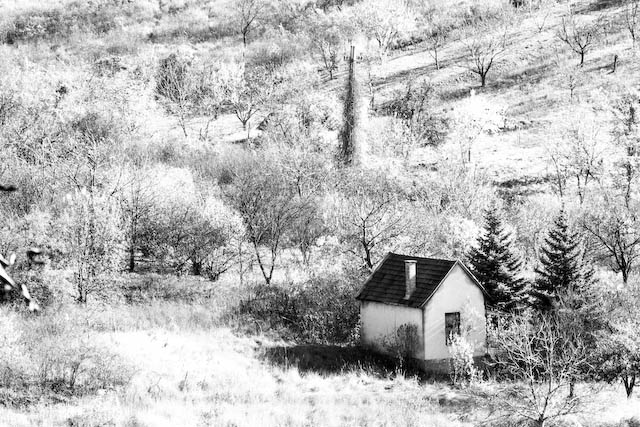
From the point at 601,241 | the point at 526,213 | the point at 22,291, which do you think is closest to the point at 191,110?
the point at 526,213

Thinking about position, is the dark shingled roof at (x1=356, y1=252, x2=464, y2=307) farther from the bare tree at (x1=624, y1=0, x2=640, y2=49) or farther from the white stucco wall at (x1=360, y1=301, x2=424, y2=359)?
the bare tree at (x1=624, y1=0, x2=640, y2=49)

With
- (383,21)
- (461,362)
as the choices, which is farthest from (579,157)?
(383,21)

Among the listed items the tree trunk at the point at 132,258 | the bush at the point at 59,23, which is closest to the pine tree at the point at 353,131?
the tree trunk at the point at 132,258

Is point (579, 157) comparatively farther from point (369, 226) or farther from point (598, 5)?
point (598, 5)

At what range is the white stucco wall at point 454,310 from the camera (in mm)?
25422

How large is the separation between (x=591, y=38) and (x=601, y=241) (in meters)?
35.2

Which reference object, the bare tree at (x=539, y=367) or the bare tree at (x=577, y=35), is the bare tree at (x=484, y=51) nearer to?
the bare tree at (x=577, y=35)

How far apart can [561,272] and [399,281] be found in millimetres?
6146

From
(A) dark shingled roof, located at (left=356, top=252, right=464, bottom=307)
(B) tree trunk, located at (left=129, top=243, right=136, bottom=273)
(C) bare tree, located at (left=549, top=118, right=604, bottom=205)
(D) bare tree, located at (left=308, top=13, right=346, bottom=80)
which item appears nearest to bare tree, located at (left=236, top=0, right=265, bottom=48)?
(D) bare tree, located at (left=308, top=13, right=346, bottom=80)

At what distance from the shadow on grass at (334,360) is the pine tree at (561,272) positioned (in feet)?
18.9

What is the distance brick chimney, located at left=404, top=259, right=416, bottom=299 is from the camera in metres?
26.1

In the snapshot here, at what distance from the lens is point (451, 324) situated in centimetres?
2600

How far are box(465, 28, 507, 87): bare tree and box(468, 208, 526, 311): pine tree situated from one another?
114 feet

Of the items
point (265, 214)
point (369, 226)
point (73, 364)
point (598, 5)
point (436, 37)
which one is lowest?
point (73, 364)
